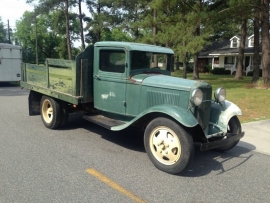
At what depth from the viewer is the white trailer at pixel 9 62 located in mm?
16359

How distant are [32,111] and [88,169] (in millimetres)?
3738

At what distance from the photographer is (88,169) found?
4020mm

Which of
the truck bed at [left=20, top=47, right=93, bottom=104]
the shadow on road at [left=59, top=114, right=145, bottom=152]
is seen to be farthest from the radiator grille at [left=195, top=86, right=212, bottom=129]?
the truck bed at [left=20, top=47, right=93, bottom=104]

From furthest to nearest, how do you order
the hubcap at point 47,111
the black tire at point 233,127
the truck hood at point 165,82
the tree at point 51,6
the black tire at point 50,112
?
1. the tree at point 51,6
2. the hubcap at point 47,111
3. the black tire at point 50,112
4. the black tire at point 233,127
5. the truck hood at point 165,82

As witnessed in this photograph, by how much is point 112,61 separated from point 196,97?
1.90m

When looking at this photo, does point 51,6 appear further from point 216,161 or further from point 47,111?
point 216,161

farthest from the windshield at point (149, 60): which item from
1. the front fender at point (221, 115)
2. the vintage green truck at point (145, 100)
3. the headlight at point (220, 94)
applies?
the front fender at point (221, 115)

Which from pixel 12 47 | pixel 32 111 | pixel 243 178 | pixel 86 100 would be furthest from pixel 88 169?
pixel 12 47

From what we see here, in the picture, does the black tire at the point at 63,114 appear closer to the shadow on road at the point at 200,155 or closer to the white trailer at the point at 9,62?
the shadow on road at the point at 200,155

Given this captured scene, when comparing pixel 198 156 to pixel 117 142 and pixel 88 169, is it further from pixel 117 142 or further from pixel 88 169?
pixel 88 169

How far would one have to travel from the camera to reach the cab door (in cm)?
500

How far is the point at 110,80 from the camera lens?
17.0 feet

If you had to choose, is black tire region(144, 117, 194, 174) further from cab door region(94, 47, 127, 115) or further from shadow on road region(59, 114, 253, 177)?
cab door region(94, 47, 127, 115)

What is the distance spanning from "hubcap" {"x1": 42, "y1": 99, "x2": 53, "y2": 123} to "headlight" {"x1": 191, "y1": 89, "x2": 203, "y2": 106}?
377cm
